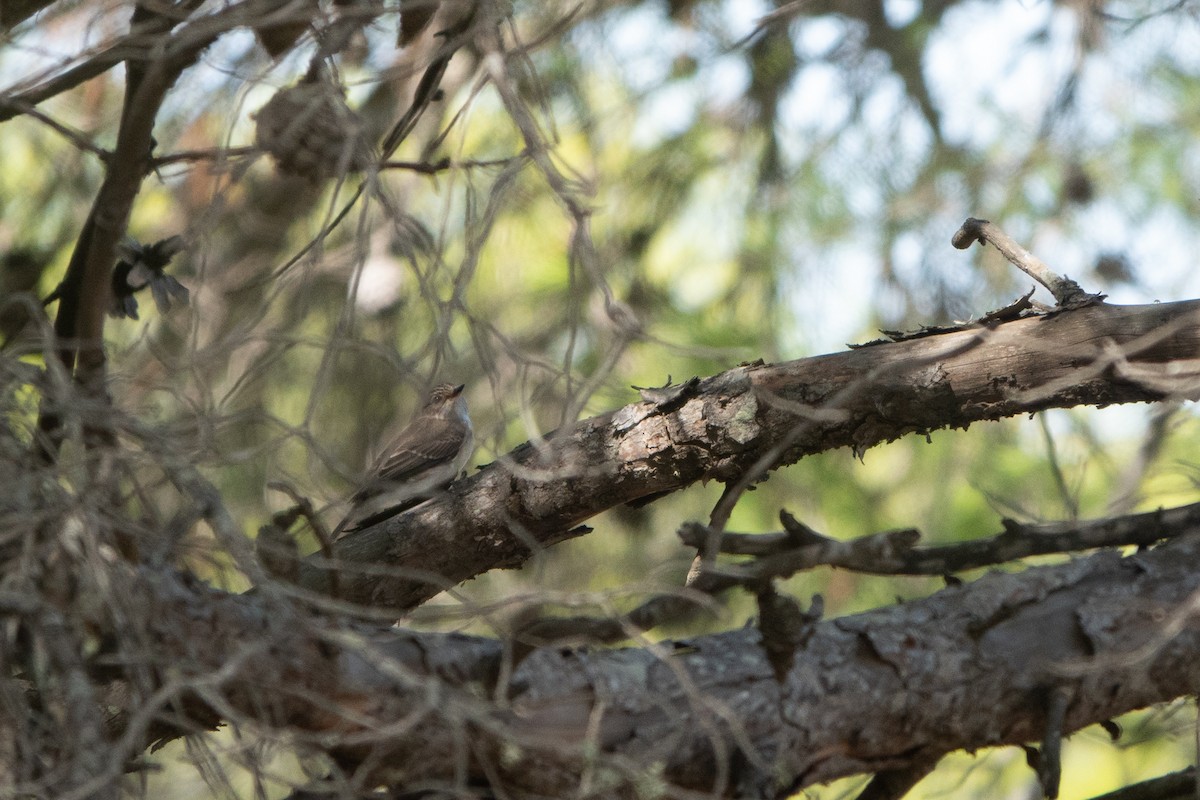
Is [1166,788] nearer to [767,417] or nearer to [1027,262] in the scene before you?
[767,417]

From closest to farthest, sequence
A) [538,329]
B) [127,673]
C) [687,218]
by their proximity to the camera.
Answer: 1. [127,673]
2. [538,329]
3. [687,218]

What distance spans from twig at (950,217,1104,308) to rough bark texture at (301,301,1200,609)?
6cm

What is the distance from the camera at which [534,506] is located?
117 inches

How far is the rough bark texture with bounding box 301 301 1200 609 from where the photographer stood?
2564 millimetres

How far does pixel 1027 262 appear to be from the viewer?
9.75ft

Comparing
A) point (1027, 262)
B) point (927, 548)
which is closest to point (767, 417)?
point (927, 548)

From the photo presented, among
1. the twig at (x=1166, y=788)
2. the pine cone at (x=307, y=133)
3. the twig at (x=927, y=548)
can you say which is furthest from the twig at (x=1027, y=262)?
the pine cone at (x=307, y=133)

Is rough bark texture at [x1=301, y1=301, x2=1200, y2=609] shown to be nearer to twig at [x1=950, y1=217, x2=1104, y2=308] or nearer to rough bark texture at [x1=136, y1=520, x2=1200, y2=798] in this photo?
twig at [x1=950, y1=217, x2=1104, y2=308]

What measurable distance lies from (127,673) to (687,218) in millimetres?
4187

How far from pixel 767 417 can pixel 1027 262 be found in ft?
2.60

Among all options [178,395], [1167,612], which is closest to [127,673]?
[178,395]

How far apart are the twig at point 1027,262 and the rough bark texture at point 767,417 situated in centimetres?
6

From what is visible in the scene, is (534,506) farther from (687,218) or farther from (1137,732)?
(687,218)

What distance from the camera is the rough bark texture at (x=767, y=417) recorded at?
2.56 meters
